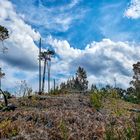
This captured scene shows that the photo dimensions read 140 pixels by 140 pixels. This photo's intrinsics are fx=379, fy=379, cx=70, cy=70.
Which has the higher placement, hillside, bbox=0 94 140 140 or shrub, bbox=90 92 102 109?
shrub, bbox=90 92 102 109

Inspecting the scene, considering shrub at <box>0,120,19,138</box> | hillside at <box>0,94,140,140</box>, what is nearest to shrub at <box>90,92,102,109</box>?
hillside at <box>0,94,140,140</box>

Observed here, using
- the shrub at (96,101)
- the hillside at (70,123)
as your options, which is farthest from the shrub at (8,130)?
the shrub at (96,101)

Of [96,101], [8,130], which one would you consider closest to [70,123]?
[8,130]

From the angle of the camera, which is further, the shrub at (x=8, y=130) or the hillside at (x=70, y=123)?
the shrub at (x=8, y=130)

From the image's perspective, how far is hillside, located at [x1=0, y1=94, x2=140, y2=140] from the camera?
40.0 feet

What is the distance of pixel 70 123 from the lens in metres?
14.1

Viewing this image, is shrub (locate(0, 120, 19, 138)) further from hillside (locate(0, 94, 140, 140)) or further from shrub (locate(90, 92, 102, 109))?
shrub (locate(90, 92, 102, 109))

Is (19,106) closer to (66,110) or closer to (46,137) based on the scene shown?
(66,110)

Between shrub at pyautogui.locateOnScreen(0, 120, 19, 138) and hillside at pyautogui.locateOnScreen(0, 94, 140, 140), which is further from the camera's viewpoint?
shrub at pyautogui.locateOnScreen(0, 120, 19, 138)

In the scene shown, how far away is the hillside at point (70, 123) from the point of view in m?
12.2

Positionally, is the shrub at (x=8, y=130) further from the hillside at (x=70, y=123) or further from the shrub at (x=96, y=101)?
the shrub at (x=96, y=101)

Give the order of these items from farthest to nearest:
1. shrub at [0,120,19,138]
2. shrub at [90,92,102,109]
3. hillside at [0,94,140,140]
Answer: shrub at [90,92,102,109]
shrub at [0,120,19,138]
hillside at [0,94,140,140]

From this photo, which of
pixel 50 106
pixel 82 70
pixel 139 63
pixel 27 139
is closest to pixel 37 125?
pixel 27 139

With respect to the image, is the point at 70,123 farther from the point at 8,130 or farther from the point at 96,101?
the point at 96,101
